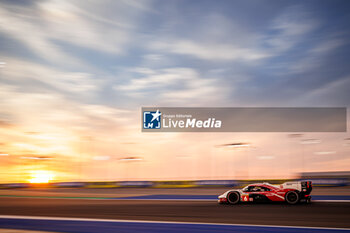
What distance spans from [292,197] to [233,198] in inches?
95.6

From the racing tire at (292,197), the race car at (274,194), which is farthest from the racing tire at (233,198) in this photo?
the racing tire at (292,197)

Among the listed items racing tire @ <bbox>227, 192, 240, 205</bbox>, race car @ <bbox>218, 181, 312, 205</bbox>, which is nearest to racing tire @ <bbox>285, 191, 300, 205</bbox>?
race car @ <bbox>218, 181, 312, 205</bbox>

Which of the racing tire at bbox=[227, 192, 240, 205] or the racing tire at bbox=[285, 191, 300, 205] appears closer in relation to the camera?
the racing tire at bbox=[285, 191, 300, 205]

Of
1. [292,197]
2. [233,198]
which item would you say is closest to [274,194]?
[292,197]

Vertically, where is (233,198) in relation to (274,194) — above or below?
below

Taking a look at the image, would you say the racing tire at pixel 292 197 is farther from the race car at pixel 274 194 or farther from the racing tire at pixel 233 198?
the racing tire at pixel 233 198

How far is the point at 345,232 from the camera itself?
21.8 feet

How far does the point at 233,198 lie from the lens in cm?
1207

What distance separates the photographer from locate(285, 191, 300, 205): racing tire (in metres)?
11.3

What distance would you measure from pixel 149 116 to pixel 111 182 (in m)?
18.7

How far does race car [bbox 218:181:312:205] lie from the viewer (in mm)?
11320

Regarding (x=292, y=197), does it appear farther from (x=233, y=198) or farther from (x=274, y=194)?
(x=233, y=198)

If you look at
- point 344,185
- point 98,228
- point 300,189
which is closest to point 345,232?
point 300,189

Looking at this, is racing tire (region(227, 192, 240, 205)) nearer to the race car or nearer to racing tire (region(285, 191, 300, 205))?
the race car
